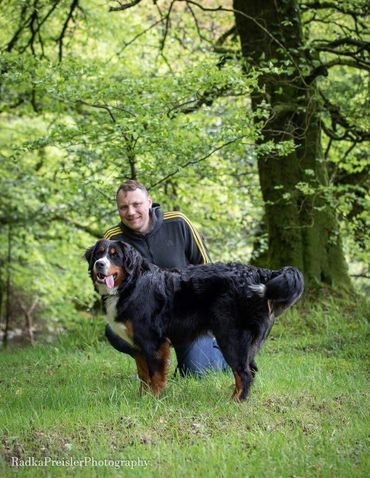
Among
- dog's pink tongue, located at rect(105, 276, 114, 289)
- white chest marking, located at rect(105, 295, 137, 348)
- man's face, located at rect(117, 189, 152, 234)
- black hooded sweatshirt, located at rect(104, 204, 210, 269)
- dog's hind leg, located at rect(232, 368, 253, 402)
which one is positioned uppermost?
man's face, located at rect(117, 189, 152, 234)

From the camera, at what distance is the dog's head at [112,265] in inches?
203

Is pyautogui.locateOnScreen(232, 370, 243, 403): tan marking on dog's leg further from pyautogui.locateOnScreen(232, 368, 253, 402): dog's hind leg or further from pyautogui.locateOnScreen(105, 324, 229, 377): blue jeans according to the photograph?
pyautogui.locateOnScreen(105, 324, 229, 377): blue jeans

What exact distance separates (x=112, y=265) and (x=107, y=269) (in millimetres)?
63

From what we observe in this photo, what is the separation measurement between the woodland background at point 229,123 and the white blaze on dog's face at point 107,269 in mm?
2137

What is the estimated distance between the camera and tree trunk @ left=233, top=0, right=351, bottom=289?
336 inches

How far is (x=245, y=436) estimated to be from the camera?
4043 millimetres

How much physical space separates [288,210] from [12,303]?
1337cm

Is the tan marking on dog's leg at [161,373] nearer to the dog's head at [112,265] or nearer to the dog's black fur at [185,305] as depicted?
the dog's black fur at [185,305]

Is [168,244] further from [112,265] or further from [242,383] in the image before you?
[242,383]

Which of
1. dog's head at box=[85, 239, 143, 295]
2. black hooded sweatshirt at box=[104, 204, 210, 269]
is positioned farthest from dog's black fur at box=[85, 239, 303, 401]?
black hooded sweatshirt at box=[104, 204, 210, 269]

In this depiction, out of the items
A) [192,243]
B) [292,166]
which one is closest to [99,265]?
[192,243]

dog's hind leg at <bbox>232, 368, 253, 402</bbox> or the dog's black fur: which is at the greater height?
the dog's black fur

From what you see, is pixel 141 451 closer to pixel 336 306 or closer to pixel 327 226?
pixel 336 306

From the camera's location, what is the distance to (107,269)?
5.12 metres
